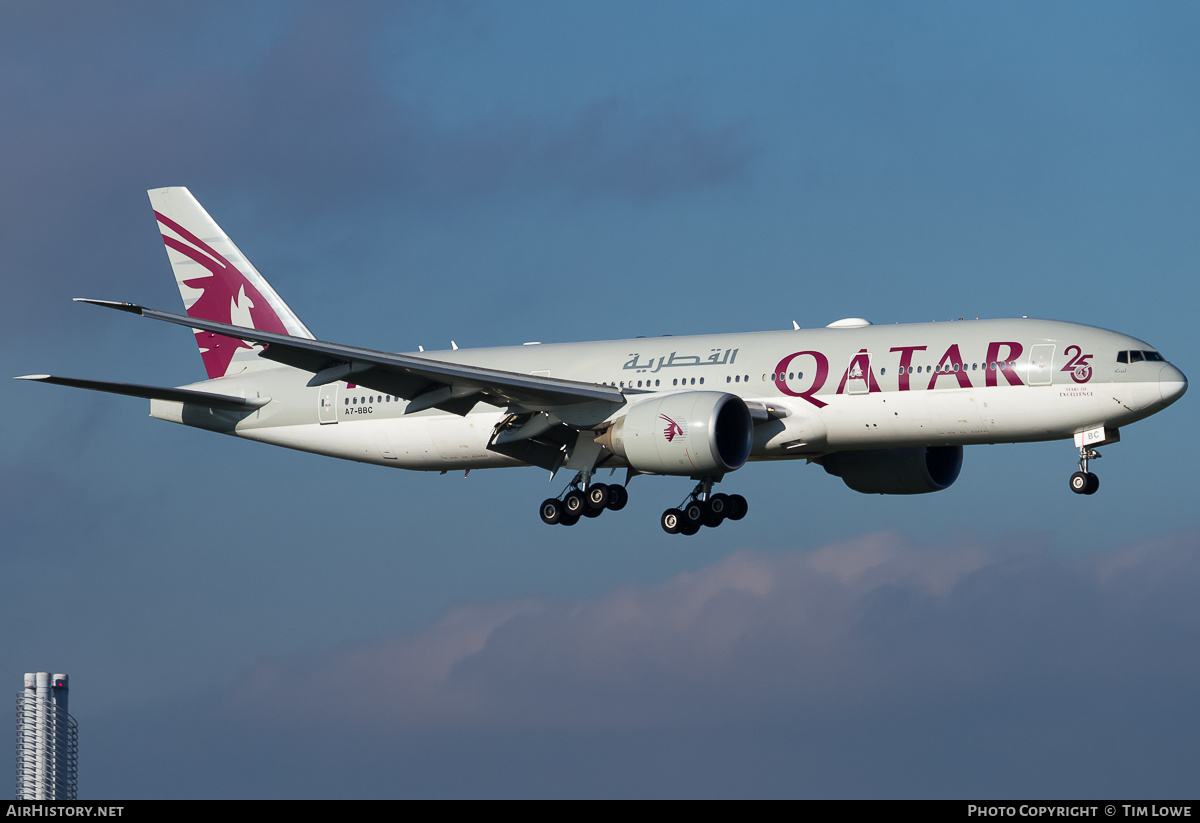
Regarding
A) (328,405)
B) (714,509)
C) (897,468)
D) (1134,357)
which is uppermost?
(328,405)

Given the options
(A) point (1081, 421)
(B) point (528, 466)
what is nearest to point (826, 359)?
(A) point (1081, 421)

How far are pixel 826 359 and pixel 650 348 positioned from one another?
19.1 ft

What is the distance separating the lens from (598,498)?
4650 centimetres

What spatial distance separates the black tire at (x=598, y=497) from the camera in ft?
153

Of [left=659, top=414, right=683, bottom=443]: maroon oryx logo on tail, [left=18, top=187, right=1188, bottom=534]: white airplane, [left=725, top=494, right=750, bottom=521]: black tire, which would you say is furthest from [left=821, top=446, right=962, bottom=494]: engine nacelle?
[left=659, top=414, right=683, bottom=443]: maroon oryx logo on tail

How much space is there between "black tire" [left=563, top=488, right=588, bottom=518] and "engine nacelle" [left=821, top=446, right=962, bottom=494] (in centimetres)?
821

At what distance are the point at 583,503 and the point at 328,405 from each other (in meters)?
9.51

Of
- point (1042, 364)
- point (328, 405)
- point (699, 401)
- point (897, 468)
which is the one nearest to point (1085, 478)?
point (1042, 364)

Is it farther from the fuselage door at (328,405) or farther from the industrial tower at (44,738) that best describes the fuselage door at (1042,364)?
the industrial tower at (44,738)

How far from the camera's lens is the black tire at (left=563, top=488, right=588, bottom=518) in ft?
153

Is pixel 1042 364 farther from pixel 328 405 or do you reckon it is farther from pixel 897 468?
pixel 328 405

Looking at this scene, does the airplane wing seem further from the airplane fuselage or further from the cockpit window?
the cockpit window
